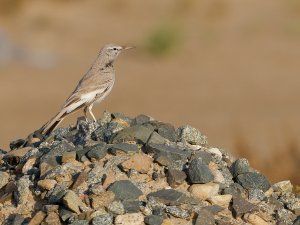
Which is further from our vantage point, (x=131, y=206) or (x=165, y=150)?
(x=165, y=150)

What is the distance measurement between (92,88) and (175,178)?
9.10ft

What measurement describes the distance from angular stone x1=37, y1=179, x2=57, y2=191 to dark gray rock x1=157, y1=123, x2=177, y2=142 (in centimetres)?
107

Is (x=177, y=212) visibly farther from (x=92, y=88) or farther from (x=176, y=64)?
(x=176, y=64)

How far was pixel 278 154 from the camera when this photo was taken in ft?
43.8

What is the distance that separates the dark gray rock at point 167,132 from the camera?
847 cm

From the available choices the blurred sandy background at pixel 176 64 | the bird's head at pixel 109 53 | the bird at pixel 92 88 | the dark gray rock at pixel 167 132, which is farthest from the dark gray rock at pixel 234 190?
the blurred sandy background at pixel 176 64

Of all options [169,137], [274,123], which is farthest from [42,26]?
[169,137]

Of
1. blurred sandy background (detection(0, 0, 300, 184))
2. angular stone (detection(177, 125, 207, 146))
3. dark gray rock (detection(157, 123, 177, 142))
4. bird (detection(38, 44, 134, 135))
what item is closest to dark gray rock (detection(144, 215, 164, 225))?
dark gray rock (detection(157, 123, 177, 142))

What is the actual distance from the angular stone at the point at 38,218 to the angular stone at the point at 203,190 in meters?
1.09

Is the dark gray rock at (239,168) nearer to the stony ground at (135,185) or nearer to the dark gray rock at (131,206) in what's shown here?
the stony ground at (135,185)

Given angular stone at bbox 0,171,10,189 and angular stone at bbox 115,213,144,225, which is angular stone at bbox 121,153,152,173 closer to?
angular stone at bbox 115,213,144,225

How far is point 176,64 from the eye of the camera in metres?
26.3

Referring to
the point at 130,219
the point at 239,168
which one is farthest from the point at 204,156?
the point at 130,219

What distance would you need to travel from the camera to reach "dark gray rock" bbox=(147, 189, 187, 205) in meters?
7.57
